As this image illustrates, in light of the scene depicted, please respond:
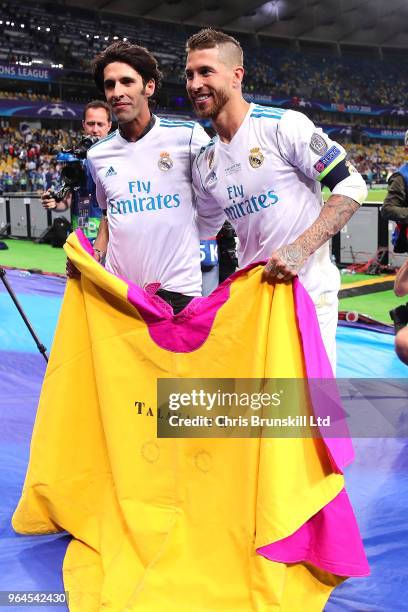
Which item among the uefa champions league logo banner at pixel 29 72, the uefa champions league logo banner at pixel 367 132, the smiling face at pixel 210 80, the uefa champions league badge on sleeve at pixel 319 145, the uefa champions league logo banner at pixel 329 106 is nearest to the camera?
the uefa champions league badge on sleeve at pixel 319 145

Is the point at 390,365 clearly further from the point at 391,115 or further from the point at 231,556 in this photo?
the point at 391,115

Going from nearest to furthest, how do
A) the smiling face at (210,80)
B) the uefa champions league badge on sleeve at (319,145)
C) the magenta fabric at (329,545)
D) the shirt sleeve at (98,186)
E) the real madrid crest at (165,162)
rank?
the magenta fabric at (329,545), the uefa champions league badge on sleeve at (319,145), the smiling face at (210,80), the real madrid crest at (165,162), the shirt sleeve at (98,186)

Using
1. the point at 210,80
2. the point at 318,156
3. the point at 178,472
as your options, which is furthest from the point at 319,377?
the point at 210,80

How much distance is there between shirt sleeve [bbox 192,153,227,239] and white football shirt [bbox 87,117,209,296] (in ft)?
0.12

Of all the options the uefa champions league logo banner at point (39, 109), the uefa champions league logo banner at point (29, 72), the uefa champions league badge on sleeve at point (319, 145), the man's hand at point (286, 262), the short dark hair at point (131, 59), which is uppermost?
the uefa champions league logo banner at point (29, 72)

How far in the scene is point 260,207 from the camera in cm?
258

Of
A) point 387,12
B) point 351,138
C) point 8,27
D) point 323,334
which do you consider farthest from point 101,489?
point 387,12

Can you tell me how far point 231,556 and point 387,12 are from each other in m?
49.4

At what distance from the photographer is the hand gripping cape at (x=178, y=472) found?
2266 millimetres

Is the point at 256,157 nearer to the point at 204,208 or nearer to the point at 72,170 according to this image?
the point at 204,208

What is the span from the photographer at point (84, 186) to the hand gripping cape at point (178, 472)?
1.61 m

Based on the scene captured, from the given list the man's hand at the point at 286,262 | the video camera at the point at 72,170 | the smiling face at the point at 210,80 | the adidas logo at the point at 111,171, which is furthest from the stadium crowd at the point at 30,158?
the man's hand at the point at 286,262

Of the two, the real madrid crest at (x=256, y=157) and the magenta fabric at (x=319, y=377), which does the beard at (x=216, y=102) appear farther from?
the magenta fabric at (x=319, y=377)

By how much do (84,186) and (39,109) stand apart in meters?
27.9
